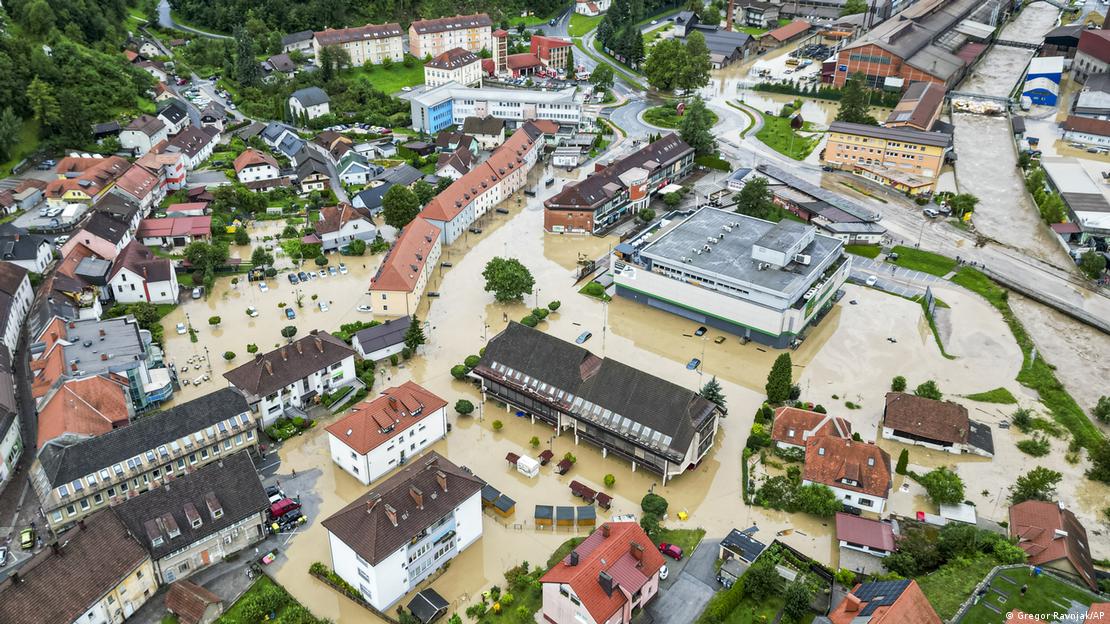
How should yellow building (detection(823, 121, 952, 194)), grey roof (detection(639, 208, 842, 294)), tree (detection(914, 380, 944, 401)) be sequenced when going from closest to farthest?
tree (detection(914, 380, 944, 401)) < grey roof (detection(639, 208, 842, 294)) < yellow building (detection(823, 121, 952, 194))

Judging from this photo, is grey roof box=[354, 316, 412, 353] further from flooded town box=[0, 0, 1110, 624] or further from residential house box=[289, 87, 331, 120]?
residential house box=[289, 87, 331, 120]

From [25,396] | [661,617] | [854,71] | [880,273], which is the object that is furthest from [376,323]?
[854,71]

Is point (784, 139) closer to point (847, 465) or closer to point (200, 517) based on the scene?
point (847, 465)

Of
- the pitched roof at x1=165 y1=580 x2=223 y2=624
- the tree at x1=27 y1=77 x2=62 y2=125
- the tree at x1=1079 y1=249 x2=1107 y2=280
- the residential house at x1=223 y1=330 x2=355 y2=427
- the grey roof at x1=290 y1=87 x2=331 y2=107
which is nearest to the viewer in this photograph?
the pitched roof at x1=165 y1=580 x2=223 y2=624

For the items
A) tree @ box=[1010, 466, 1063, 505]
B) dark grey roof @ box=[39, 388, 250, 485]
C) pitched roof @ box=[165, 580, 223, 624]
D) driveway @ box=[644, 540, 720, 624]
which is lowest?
driveway @ box=[644, 540, 720, 624]

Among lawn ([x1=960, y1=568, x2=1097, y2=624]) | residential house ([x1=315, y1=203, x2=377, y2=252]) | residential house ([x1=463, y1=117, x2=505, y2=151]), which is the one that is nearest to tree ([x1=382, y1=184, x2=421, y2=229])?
residential house ([x1=315, y1=203, x2=377, y2=252])

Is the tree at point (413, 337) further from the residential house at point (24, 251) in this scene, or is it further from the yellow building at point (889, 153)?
the yellow building at point (889, 153)

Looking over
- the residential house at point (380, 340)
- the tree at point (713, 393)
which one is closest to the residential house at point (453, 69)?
the residential house at point (380, 340)
